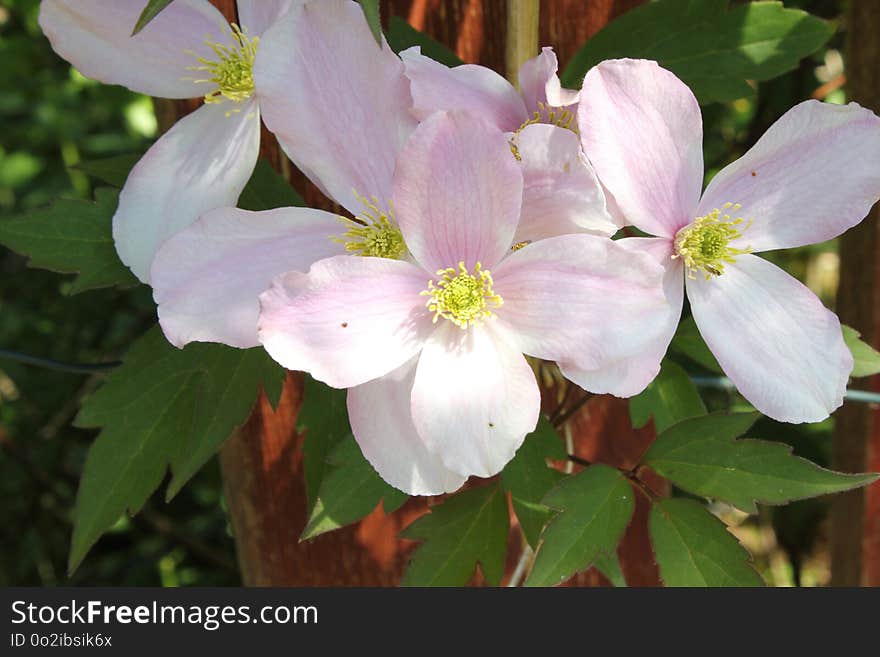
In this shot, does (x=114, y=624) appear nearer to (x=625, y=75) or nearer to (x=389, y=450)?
(x=389, y=450)

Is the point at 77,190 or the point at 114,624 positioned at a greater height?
the point at 77,190

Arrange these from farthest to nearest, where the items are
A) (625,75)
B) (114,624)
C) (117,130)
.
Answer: (117,130), (114,624), (625,75)

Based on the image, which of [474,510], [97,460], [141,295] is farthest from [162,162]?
[141,295]

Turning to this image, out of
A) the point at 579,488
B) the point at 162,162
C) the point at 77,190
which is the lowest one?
the point at 77,190

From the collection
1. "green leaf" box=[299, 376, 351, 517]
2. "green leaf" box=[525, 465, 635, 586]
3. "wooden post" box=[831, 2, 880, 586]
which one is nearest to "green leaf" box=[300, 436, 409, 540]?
"green leaf" box=[299, 376, 351, 517]

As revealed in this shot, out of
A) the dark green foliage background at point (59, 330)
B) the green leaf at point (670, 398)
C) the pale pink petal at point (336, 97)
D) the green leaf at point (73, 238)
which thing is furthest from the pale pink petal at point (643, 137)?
the dark green foliage background at point (59, 330)

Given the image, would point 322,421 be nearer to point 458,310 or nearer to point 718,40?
point 458,310

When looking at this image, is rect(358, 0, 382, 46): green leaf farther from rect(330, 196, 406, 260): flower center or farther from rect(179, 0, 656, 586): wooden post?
rect(179, 0, 656, 586): wooden post
